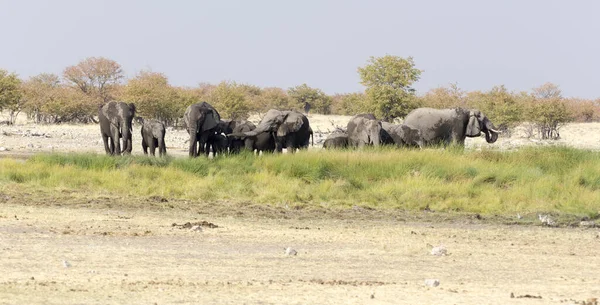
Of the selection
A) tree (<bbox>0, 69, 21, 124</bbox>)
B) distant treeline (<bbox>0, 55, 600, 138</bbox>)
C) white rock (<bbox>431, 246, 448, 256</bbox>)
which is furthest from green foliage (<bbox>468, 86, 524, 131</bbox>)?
white rock (<bbox>431, 246, 448, 256</bbox>)

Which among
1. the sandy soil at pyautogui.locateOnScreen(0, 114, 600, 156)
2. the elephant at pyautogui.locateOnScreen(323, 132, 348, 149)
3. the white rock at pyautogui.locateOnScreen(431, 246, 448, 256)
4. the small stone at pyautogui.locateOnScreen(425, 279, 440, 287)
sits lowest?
the white rock at pyautogui.locateOnScreen(431, 246, 448, 256)

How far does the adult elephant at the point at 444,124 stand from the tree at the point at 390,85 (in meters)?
24.0

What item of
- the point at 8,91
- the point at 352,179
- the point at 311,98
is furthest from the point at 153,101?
the point at 352,179

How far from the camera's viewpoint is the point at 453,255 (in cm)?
1260

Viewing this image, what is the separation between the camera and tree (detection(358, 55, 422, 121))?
169ft

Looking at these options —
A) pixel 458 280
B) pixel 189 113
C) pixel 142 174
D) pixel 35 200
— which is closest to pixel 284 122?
pixel 189 113

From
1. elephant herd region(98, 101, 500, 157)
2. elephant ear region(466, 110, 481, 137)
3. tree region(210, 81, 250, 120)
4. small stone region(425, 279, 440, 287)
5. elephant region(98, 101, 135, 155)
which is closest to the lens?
small stone region(425, 279, 440, 287)

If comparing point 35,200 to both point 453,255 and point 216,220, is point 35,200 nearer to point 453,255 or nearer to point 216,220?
point 216,220

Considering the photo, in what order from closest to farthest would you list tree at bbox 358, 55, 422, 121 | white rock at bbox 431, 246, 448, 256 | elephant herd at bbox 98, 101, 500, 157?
white rock at bbox 431, 246, 448, 256 → elephant herd at bbox 98, 101, 500, 157 → tree at bbox 358, 55, 422, 121

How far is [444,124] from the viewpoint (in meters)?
26.7

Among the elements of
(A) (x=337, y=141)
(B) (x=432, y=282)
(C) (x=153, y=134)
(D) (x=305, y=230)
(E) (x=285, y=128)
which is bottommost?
(D) (x=305, y=230)

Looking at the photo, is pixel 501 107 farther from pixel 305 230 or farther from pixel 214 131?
pixel 305 230

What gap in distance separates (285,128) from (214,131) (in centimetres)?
219

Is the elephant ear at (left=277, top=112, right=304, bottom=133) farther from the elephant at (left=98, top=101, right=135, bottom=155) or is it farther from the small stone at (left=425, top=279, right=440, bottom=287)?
the small stone at (left=425, top=279, right=440, bottom=287)
